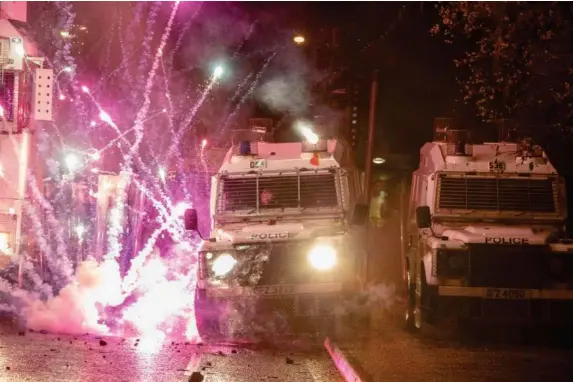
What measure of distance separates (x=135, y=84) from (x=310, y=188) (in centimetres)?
1647

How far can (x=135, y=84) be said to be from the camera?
2780 cm

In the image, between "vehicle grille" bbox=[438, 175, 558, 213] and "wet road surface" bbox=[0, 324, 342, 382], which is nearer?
"wet road surface" bbox=[0, 324, 342, 382]

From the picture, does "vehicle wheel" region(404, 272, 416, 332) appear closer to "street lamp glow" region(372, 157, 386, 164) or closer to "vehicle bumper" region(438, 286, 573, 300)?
"vehicle bumper" region(438, 286, 573, 300)

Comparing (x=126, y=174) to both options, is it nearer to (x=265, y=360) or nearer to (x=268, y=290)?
(x=268, y=290)

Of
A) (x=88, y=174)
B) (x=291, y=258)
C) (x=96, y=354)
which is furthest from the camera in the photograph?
(x=88, y=174)

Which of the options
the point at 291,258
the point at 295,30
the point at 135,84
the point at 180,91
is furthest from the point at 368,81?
the point at 291,258

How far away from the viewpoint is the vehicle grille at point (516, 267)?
11.5m

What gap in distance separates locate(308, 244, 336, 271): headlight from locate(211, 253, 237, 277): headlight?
1.28 metres

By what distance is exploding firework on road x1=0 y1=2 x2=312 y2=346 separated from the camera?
53.2ft

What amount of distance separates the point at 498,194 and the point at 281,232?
416cm

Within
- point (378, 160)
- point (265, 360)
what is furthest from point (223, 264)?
point (378, 160)

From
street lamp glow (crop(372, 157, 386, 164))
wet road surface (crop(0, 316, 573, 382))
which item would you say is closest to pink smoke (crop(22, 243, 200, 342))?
wet road surface (crop(0, 316, 573, 382))

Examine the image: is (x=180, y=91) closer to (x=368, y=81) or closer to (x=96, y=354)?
(x=368, y=81)

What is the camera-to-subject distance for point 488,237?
11742 mm
